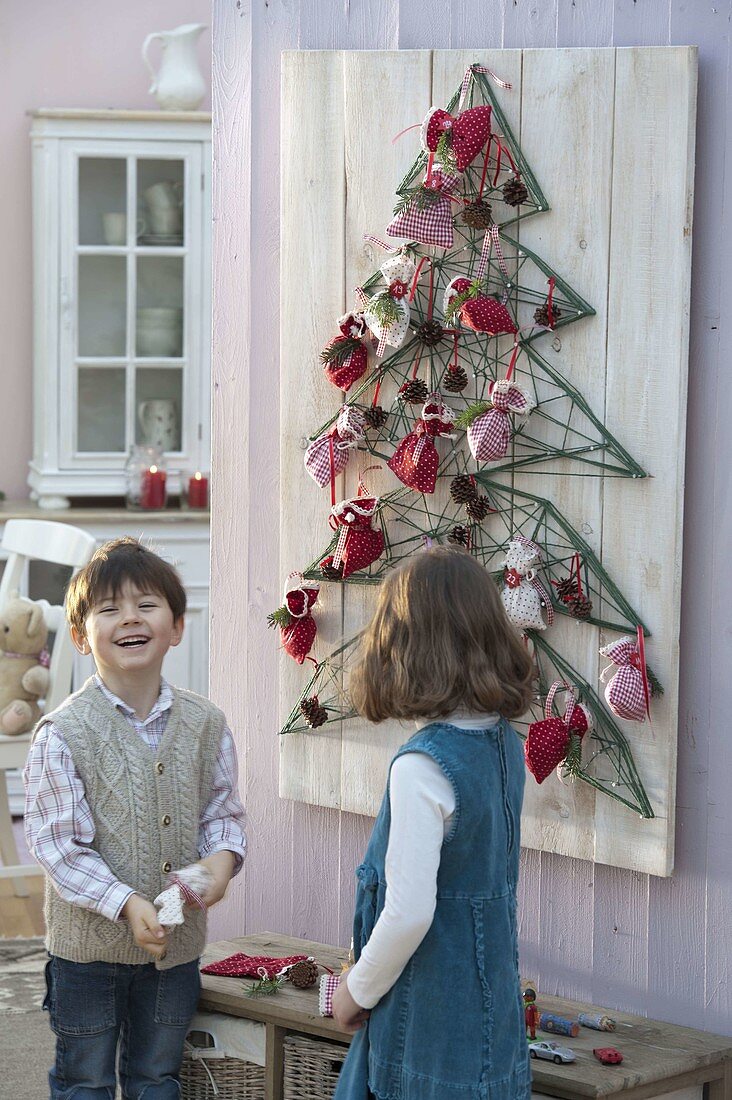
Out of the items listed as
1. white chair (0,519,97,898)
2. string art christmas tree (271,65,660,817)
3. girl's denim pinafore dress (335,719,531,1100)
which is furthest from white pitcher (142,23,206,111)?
girl's denim pinafore dress (335,719,531,1100)

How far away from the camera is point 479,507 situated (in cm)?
224

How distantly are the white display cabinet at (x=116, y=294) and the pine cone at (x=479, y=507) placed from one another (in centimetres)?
249

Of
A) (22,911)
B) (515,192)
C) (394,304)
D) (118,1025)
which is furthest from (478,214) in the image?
(22,911)

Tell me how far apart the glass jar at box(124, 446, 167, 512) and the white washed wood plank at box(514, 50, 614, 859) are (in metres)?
2.46

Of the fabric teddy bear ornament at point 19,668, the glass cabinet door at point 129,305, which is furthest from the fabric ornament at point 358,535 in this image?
the glass cabinet door at point 129,305

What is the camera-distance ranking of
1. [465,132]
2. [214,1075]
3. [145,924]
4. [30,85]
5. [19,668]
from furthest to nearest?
1. [30,85]
2. [19,668]
3. [214,1075]
4. [465,132]
5. [145,924]

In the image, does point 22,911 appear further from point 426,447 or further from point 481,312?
point 481,312

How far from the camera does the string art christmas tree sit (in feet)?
7.09

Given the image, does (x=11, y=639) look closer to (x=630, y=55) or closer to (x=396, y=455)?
(x=396, y=455)

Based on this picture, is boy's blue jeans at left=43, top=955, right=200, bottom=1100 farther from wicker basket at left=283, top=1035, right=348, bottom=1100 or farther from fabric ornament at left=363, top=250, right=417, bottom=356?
fabric ornament at left=363, top=250, right=417, bottom=356

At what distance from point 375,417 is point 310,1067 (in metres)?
0.98

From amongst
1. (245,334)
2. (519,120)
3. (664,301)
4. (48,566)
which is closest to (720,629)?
(664,301)

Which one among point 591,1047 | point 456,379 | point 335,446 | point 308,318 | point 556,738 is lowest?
point 591,1047

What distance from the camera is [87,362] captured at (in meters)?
4.60
